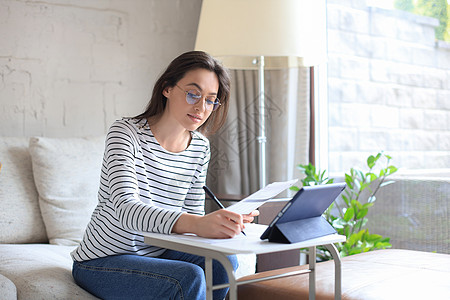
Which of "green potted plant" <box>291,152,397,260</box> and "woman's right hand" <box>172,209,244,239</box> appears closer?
"woman's right hand" <box>172,209,244,239</box>

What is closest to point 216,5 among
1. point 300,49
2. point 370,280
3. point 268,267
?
point 300,49

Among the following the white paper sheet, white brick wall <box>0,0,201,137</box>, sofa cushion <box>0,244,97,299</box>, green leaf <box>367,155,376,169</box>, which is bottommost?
sofa cushion <box>0,244,97,299</box>

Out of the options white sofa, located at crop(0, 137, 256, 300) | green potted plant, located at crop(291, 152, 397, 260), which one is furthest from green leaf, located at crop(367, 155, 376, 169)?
white sofa, located at crop(0, 137, 256, 300)

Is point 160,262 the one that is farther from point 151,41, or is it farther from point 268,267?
point 151,41

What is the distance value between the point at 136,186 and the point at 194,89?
322 millimetres

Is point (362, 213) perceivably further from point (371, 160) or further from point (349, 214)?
point (371, 160)

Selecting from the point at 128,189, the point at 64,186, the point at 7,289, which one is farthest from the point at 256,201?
the point at 64,186

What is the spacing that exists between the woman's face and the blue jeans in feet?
1.30

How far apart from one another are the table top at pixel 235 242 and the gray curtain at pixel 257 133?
159 cm

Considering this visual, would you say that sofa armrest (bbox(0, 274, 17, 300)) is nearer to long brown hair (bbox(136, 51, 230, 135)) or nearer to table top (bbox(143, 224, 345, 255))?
table top (bbox(143, 224, 345, 255))

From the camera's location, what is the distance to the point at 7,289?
1.51 m

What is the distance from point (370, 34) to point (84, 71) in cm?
142

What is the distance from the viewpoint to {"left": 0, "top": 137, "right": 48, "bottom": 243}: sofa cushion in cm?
220

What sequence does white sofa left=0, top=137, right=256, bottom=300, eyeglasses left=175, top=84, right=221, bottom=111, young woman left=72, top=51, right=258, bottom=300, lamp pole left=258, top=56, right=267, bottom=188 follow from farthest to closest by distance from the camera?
lamp pole left=258, top=56, right=267, bottom=188, white sofa left=0, top=137, right=256, bottom=300, eyeglasses left=175, top=84, right=221, bottom=111, young woman left=72, top=51, right=258, bottom=300
